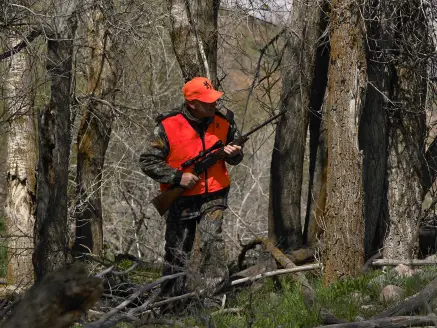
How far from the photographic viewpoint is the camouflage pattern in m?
8.33

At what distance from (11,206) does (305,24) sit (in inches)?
163

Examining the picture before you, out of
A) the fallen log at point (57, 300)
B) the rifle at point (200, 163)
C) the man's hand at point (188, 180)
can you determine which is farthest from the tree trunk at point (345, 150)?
the fallen log at point (57, 300)

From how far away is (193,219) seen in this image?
8.59m

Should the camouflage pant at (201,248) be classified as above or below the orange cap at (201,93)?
below

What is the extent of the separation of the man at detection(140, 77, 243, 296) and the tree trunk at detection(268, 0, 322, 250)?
8.72 feet

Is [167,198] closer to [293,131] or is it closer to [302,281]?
[302,281]

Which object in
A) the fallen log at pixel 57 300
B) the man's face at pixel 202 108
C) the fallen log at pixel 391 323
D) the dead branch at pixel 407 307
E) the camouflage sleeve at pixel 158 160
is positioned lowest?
the fallen log at pixel 391 323

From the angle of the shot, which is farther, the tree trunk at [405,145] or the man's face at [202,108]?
the tree trunk at [405,145]

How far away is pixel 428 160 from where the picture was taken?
9977 millimetres

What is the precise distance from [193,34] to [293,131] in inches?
87.6

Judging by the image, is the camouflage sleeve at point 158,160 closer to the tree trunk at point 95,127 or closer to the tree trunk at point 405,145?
the tree trunk at point 405,145

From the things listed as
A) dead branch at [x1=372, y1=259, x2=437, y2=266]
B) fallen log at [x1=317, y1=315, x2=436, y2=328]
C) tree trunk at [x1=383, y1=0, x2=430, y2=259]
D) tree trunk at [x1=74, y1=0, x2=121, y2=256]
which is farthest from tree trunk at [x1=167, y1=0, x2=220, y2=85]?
fallen log at [x1=317, y1=315, x2=436, y2=328]

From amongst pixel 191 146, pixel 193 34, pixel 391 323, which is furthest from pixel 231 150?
Answer: pixel 391 323

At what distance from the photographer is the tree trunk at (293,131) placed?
1098 cm
